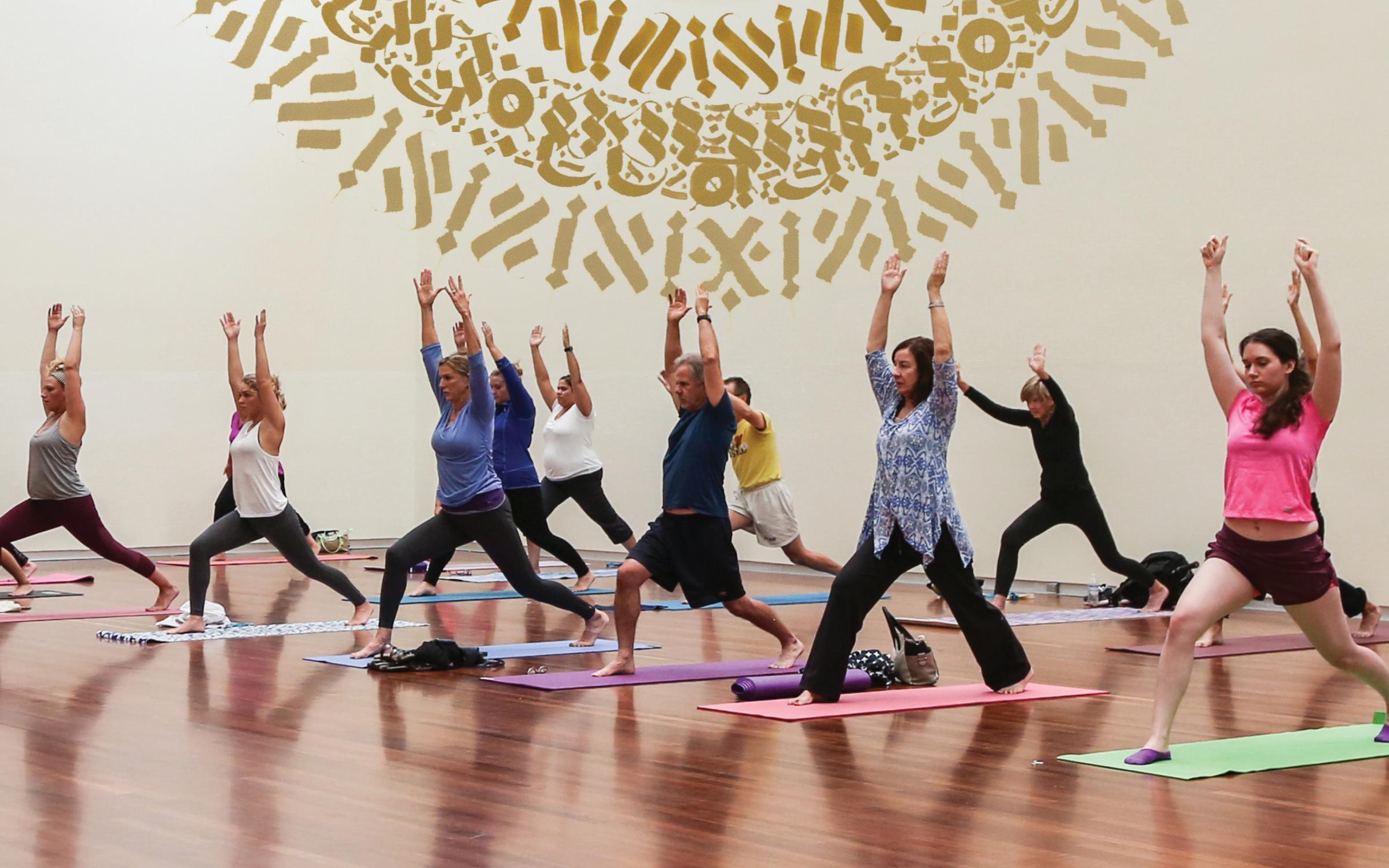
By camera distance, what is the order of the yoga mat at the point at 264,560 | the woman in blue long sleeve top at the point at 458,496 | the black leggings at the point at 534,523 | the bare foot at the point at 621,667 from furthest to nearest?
the yoga mat at the point at 264,560 → the black leggings at the point at 534,523 → the woman in blue long sleeve top at the point at 458,496 → the bare foot at the point at 621,667

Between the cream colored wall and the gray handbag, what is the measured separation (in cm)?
351

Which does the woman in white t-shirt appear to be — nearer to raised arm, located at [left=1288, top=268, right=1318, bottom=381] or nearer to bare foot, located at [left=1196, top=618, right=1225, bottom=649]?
bare foot, located at [left=1196, top=618, right=1225, bottom=649]

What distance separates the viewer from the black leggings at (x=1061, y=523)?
8242 mm

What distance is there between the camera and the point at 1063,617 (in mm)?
8688

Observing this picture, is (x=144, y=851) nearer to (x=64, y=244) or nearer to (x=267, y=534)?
(x=267, y=534)

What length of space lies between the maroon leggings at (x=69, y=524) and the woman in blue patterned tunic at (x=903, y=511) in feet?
14.3

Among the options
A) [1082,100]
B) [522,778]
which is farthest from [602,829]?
[1082,100]

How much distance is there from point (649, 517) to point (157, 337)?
4.41 meters

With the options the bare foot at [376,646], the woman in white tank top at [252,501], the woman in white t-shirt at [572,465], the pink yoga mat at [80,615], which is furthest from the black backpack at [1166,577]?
the pink yoga mat at [80,615]

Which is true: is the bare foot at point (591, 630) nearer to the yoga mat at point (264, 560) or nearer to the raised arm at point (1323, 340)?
the raised arm at point (1323, 340)

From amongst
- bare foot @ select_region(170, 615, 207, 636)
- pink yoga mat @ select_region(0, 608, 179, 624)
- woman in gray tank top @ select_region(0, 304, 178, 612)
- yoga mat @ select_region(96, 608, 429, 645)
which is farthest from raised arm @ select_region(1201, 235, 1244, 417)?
pink yoga mat @ select_region(0, 608, 179, 624)

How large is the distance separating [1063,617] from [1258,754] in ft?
13.2

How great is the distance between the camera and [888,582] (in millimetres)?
5633

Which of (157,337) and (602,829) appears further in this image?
(157,337)
